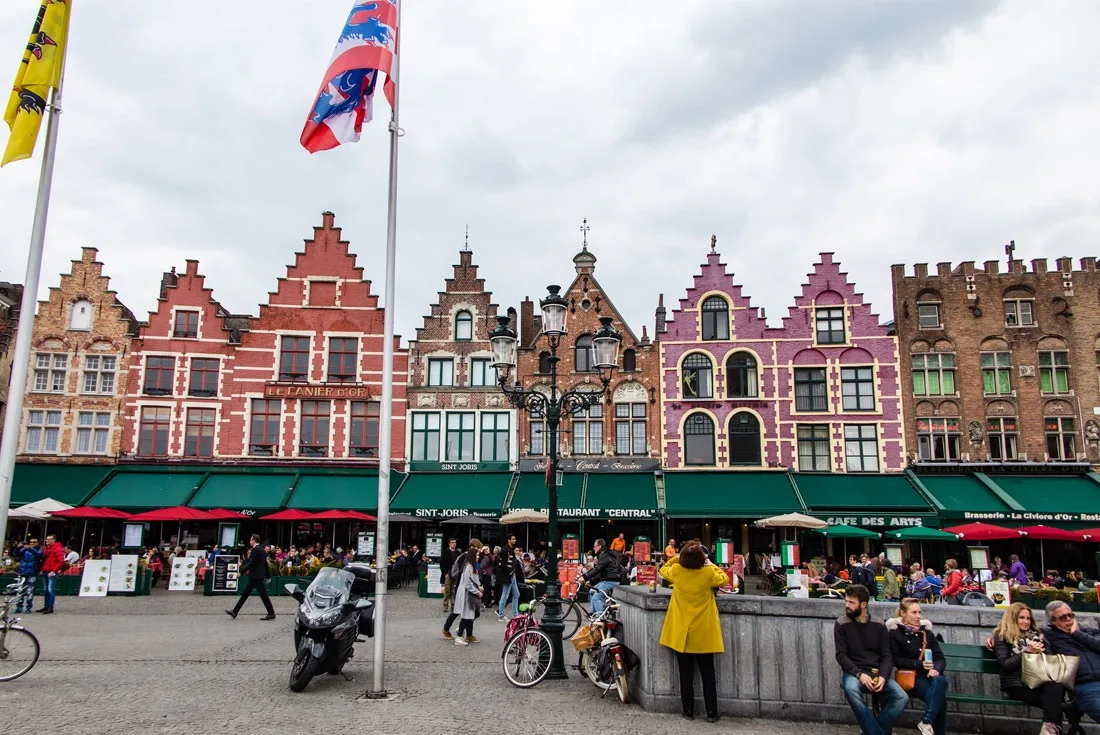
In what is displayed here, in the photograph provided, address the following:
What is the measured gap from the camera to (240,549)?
91.2 feet

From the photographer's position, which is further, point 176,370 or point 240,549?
point 176,370

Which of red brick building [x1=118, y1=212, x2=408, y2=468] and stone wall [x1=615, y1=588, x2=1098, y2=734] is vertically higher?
red brick building [x1=118, y1=212, x2=408, y2=468]

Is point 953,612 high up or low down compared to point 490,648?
up

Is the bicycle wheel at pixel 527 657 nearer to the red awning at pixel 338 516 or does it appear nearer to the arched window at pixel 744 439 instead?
the red awning at pixel 338 516

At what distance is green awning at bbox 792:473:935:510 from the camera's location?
28.5m

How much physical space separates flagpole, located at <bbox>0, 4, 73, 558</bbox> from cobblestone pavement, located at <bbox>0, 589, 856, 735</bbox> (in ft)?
7.11

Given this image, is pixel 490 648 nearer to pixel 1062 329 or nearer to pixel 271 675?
pixel 271 675

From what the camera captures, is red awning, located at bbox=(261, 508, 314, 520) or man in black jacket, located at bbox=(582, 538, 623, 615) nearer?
man in black jacket, located at bbox=(582, 538, 623, 615)

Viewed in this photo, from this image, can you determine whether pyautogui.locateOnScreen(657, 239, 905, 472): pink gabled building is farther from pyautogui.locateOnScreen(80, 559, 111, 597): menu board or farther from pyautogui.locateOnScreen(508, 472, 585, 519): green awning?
pyautogui.locateOnScreen(80, 559, 111, 597): menu board

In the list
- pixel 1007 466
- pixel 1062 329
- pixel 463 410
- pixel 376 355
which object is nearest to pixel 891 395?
pixel 1007 466

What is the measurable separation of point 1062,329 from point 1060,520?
26.1 feet

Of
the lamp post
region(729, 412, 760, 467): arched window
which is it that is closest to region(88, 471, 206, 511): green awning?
the lamp post

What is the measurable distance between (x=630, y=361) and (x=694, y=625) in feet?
79.9

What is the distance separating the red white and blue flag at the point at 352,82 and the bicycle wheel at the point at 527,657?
266 inches
